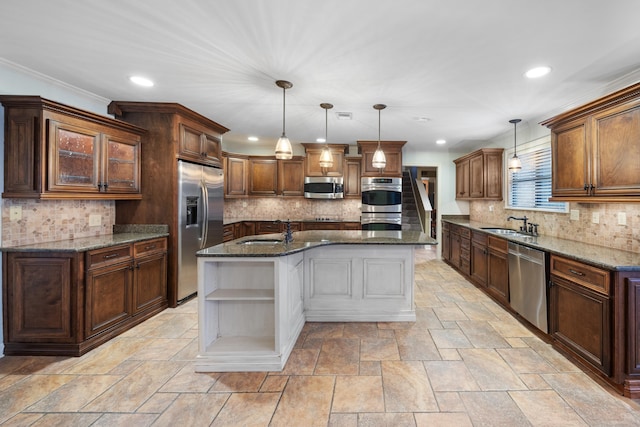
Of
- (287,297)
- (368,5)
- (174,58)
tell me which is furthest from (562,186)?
(174,58)

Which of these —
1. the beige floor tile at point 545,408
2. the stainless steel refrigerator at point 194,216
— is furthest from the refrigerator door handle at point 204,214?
the beige floor tile at point 545,408

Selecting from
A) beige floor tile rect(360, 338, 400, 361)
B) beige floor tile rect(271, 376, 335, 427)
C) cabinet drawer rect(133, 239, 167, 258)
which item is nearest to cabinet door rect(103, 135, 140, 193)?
cabinet drawer rect(133, 239, 167, 258)

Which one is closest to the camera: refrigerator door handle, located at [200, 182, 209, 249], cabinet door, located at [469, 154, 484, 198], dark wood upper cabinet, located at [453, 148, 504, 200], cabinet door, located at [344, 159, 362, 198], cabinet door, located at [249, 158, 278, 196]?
refrigerator door handle, located at [200, 182, 209, 249]

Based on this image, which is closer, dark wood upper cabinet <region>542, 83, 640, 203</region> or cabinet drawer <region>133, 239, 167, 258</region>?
dark wood upper cabinet <region>542, 83, 640, 203</region>

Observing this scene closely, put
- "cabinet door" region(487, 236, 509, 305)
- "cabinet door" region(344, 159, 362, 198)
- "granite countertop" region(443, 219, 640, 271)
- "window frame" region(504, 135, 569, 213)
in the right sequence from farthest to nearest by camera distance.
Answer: "cabinet door" region(344, 159, 362, 198)
"window frame" region(504, 135, 569, 213)
"cabinet door" region(487, 236, 509, 305)
"granite countertop" region(443, 219, 640, 271)

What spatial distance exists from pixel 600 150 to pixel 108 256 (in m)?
4.38

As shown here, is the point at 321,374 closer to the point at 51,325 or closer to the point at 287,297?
the point at 287,297

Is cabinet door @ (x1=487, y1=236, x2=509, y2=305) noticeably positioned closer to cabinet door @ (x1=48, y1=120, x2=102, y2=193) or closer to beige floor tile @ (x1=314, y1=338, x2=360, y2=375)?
beige floor tile @ (x1=314, y1=338, x2=360, y2=375)

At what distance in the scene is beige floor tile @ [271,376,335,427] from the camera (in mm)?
1781

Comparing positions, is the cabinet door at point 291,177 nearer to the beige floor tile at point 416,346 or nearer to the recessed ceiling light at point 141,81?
the recessed ceiling light at point 141,81

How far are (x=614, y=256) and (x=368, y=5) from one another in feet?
8.55

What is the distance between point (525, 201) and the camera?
174 inches

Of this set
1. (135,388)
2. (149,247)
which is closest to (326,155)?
(149,247)

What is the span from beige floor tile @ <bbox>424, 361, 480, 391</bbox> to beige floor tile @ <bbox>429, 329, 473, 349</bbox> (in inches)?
12.1
